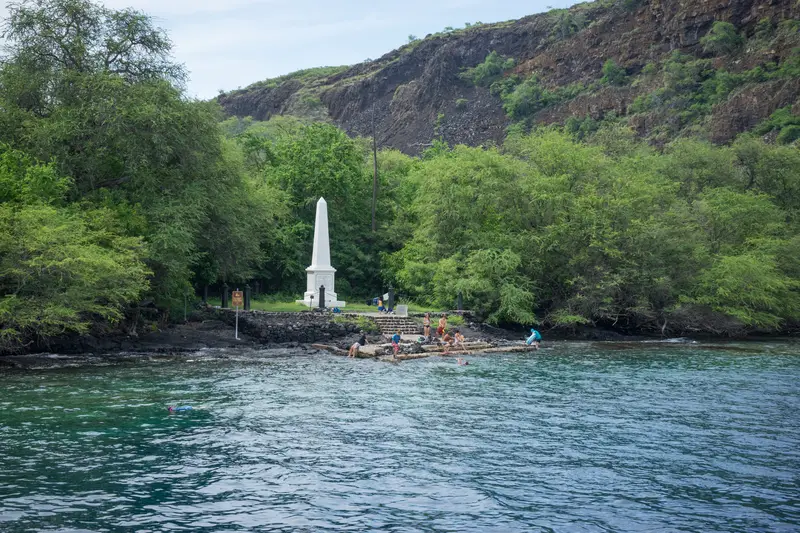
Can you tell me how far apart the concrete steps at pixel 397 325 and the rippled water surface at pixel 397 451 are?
13.1m

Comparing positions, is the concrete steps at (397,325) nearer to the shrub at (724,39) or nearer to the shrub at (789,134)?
the shrub at (789,134)

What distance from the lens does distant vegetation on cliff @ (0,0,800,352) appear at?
116 feet

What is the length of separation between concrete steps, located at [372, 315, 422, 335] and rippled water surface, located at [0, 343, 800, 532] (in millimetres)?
13109

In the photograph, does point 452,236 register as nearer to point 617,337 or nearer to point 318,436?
point 617,337

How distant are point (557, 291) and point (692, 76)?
73749 mm

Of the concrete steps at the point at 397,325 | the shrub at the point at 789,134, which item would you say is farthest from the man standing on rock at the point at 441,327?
the shrub at the point at 789,134

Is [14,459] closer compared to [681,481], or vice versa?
[681,481]

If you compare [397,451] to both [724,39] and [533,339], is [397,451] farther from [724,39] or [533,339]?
[724,39]

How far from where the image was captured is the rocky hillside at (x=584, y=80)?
99.9 m

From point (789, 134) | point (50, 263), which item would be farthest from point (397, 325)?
point (789, 134)

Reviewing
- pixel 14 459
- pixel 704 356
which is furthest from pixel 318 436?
pixel 704 356

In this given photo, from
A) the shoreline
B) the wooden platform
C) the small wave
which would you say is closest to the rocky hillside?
the small wave

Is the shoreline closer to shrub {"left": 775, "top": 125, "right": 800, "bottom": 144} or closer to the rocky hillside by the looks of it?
shrub {"left": 775, "top": 125, "right": 800, "bottom": 144}

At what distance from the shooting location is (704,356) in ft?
128
